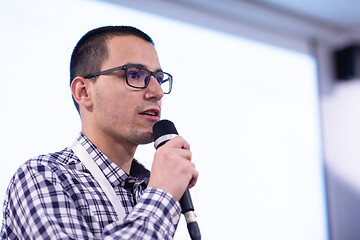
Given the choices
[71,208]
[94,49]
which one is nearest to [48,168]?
[71,208]

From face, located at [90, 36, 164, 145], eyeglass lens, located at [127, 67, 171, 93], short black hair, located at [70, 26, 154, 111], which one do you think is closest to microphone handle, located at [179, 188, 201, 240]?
face, located at [90, 36, 164, 145]

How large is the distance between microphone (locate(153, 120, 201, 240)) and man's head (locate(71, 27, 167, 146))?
45 millimetres

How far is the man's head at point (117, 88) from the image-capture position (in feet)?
3.70

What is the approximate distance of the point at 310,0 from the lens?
3426 millimetres

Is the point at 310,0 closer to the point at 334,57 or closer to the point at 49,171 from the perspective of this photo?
the point at 334,57

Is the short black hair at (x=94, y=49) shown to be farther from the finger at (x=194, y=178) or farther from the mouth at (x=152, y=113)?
A: the finger at (x=194, y=178)

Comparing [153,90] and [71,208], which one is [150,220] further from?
[153,90]

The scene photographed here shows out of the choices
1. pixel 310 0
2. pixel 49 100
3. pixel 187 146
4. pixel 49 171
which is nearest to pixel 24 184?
pixel 49 171

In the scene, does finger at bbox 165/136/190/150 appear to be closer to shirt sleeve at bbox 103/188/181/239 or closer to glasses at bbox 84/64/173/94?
shirt sleeve at bbox 103/188/181/239

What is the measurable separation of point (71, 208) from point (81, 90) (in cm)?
47

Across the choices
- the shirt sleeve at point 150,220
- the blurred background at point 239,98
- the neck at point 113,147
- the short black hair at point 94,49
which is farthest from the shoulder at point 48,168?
the blurred background at point 239,98

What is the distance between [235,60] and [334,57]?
162cm

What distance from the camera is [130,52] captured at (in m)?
1.20

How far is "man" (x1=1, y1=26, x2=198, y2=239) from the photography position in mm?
851
